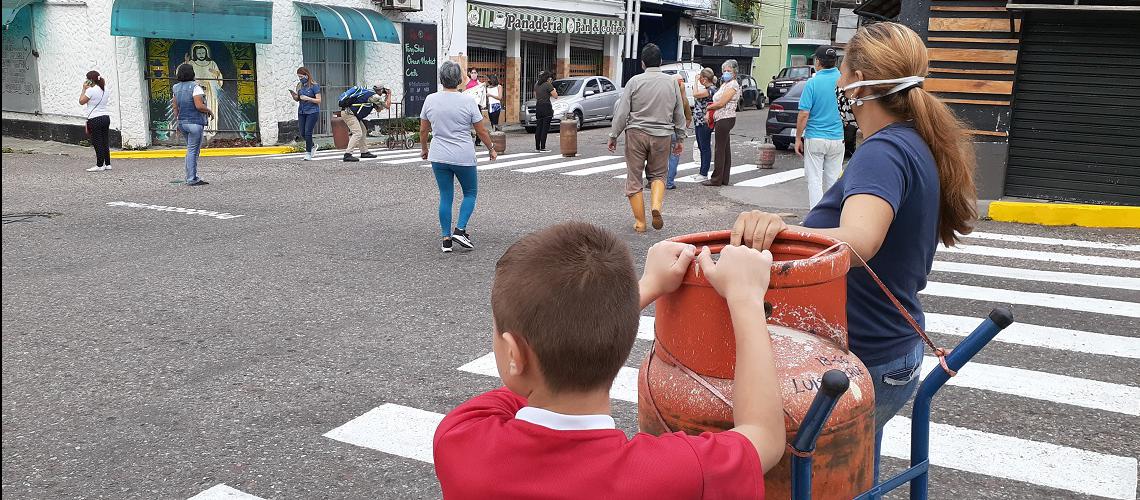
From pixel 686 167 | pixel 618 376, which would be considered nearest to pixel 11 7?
pixel 686 167

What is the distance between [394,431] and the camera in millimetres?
4434

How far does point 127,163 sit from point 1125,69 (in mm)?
16287

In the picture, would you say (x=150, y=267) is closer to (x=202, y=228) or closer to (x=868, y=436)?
(x=202, y=228)

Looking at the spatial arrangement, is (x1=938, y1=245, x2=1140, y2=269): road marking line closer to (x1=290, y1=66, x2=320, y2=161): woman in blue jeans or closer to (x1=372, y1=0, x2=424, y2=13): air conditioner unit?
(x1=290, y1=66, x2=320, y2=161): woman in blue jeans

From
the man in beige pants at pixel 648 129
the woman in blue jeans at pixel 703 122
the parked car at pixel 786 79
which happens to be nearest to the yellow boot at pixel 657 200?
the man in beige pants at pixel 648 129

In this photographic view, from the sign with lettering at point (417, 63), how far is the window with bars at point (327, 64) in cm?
180

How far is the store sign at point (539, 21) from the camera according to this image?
28386mm

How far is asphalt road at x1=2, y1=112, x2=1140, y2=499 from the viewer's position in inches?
160

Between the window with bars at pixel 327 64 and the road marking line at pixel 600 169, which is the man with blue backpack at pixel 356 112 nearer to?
the window with bars at pixel 327 64

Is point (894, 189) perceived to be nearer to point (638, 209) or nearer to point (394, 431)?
point (394, 431)

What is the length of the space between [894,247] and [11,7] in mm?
22741

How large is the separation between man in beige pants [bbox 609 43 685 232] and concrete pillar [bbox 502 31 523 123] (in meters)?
21.0

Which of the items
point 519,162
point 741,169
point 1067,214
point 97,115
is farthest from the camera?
point 519,162

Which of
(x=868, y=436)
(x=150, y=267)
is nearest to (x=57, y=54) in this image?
(x=150, y=267)
